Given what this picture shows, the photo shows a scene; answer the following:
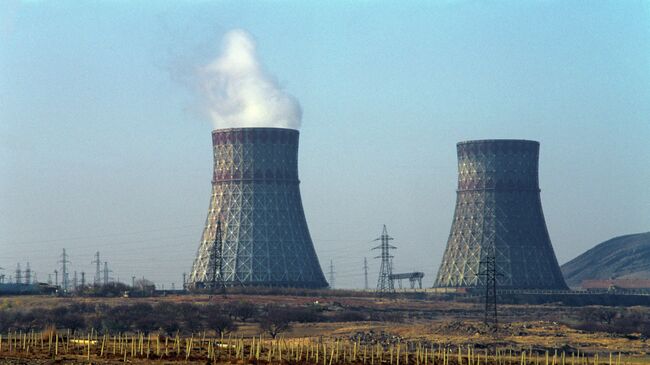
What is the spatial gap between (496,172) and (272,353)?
54407mm

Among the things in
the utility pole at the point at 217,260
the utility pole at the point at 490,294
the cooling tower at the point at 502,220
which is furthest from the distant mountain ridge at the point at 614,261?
the utility pole at the point at 217,260

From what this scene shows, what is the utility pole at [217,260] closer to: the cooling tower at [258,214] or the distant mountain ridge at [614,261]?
the cooling tower at [258,214]

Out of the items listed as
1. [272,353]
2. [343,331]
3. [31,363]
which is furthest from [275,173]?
[31,363]

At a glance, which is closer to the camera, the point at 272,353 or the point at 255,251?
the point at 272,353

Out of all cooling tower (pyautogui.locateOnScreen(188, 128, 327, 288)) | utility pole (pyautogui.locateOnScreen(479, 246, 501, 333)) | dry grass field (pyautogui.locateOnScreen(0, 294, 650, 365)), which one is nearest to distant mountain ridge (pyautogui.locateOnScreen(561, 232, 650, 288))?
dry grass field (pyautogui.locateOnScreen(0, 294, 650, 365))

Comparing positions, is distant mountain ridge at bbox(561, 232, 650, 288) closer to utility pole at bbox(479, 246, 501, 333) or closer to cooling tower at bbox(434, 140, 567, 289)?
cooling tower at bbox(434, 140, 567, 289)

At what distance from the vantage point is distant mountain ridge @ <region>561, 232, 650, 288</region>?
162500mm

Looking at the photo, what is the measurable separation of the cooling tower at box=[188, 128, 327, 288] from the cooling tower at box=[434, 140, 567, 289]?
12.6 metres

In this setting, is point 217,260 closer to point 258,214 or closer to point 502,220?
point 258,214

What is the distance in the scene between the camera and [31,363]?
34688 millimetres

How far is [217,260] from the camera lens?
8481 cm

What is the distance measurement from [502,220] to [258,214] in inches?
700

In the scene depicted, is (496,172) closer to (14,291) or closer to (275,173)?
(275,173)

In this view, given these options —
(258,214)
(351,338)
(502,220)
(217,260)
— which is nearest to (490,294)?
(502,220)
